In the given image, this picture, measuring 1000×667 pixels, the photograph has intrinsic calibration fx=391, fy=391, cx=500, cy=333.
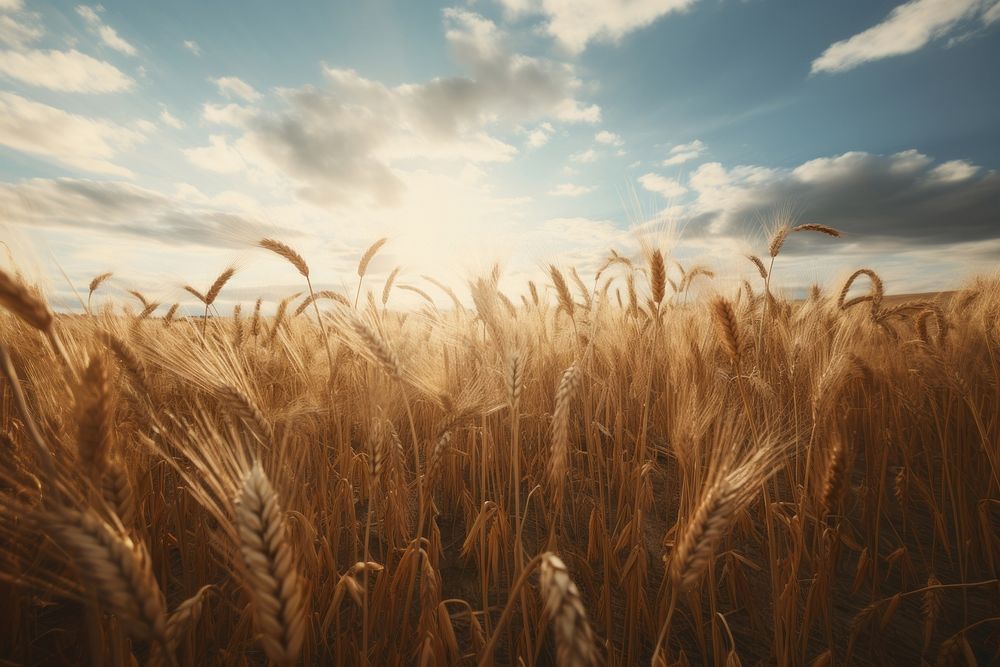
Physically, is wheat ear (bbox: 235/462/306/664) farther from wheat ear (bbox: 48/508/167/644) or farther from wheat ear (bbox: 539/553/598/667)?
wheat ear (bbox: 539/553/598/667)

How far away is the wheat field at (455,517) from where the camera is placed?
77cm

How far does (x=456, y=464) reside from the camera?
7.55 feet

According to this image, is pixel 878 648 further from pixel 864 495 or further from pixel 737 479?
pixel 737 479

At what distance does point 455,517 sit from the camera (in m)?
2.28

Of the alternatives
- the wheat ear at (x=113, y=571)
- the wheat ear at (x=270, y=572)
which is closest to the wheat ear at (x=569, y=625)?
the wheat ear at (x=270, y=572)

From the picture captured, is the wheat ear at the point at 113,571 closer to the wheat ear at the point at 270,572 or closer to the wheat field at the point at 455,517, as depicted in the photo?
the wheat field at the point at 455,517

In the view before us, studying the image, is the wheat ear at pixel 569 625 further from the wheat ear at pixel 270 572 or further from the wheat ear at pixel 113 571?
the wheat ear at pixel 113 571

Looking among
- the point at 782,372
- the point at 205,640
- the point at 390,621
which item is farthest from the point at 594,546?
the point at 782,372

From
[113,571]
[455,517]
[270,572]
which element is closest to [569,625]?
[270,572]

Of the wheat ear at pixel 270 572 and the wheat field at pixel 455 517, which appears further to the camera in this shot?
the wheat field at pixel 455 517

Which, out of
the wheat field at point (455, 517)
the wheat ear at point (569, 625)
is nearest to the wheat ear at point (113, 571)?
the wheat field at point (455, 517)

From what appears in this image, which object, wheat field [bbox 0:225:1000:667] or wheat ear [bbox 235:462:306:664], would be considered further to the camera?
wheat field [bbox 0:225:1000:667]

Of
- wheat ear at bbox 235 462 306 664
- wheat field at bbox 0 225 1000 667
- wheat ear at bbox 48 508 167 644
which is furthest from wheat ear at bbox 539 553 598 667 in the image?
wheat ear at bbox 48 508 167 644

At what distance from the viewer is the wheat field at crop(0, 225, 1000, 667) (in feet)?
2.54
